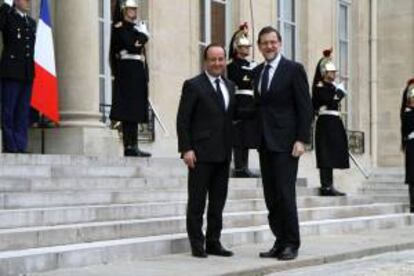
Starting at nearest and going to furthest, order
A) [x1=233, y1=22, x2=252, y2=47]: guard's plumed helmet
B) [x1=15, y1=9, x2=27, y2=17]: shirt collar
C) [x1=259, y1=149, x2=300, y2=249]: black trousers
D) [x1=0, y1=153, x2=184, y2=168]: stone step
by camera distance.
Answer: [x1=259, y1=149, x2=300, y2=249]: black trousers → [x1=0, y1=153, x2=184, y2=168]: stone step → [x1=15, y1=9, x2=27, y2=17]: shirt collar → [x1=233, y1=22, x2=252, y2=47]: guard's plumed helmet

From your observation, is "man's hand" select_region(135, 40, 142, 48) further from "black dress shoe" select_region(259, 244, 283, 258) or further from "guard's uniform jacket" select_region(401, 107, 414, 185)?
"guard's uniform jacket" select_region(401, 107, 414, 185)

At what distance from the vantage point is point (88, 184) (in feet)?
34.1

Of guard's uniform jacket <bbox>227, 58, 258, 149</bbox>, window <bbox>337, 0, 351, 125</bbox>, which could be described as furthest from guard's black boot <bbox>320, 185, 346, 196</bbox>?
window <bbox>337, 0, 351, 125</bbox>

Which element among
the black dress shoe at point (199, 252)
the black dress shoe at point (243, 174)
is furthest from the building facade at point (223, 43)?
the black dress shoe at point (199, 252)

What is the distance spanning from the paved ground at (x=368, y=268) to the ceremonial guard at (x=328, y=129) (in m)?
4.07

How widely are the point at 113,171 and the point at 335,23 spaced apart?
1232cm

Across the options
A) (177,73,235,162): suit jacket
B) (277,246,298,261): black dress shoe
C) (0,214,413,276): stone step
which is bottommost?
(277,246,298,261): black dress shoe

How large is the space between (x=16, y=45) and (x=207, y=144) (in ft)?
11.2

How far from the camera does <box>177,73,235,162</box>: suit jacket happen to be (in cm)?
883

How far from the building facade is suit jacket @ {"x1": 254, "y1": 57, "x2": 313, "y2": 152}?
395 centimetres

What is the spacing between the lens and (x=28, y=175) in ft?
32.8

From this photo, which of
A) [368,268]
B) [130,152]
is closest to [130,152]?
[130,152]

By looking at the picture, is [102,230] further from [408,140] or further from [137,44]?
[408,140]

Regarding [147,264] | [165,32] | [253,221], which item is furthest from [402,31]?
[147,264]
